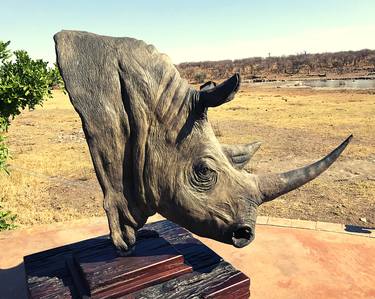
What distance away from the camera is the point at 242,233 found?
9.82ft

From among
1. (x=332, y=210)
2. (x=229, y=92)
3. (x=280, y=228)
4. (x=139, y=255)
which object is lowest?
(x=332, y=210)

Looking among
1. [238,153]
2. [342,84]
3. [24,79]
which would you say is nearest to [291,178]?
[238,153]

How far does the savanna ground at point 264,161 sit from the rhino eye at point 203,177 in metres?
5.14

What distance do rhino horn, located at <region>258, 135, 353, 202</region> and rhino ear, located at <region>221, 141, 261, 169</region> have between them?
0.61ft

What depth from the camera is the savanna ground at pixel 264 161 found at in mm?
7969

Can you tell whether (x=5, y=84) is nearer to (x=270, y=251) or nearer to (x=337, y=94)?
(x=270, y=251)

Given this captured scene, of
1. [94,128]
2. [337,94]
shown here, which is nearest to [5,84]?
[94,128]

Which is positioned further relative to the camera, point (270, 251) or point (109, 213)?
point (270, 251)

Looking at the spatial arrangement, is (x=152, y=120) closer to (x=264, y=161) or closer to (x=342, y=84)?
(x=264, y=161)

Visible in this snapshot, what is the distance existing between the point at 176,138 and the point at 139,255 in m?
1.30

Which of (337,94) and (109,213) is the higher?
(109,213)

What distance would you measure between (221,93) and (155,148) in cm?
64

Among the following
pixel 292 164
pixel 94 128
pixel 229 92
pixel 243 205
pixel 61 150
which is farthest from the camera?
pixel 61 150

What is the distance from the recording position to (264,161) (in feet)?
36.6
